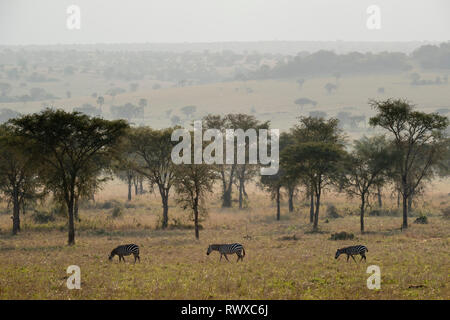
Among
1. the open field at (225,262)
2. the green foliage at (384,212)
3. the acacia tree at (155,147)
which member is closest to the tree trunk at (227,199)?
the open field at (225,262)

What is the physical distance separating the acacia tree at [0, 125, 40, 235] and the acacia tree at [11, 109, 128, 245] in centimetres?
73

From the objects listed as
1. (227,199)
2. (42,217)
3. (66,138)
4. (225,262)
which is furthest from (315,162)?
(42,217)

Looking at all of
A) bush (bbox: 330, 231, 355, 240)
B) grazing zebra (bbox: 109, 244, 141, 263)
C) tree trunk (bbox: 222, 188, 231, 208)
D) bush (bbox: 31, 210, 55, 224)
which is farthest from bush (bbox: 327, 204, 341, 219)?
grazing zebra (bbox: 109, 244, 141, 263)

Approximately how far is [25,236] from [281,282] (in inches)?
1081

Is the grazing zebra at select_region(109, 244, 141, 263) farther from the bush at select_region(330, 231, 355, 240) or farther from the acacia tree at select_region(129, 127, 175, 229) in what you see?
the acacia tree at select_region(129, 127, 175, 229)

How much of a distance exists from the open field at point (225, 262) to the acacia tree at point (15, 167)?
119 inches

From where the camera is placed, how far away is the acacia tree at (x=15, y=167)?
129ft

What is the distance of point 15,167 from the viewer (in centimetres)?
4494

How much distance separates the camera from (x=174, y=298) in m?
20.8

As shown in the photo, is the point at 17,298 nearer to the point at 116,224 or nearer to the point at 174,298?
the point at 174,298

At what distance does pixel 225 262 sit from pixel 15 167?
23111 millimetres

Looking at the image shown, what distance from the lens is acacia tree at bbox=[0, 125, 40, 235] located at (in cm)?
3919
